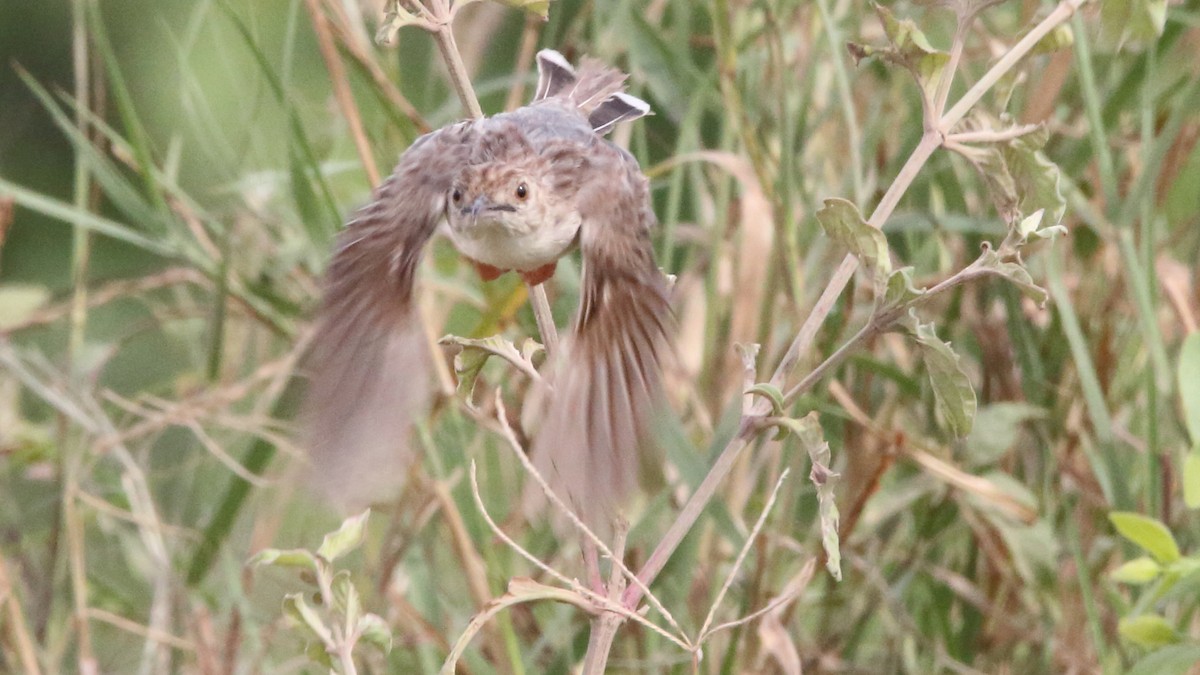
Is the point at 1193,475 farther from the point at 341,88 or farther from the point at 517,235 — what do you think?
the point at 341,88

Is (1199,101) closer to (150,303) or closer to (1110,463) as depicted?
(1110,463)

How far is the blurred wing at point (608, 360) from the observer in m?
0.85

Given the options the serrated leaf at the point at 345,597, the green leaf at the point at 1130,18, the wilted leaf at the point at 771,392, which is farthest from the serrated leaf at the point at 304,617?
the green leaf at the point at 1130,18

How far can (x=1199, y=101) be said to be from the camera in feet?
4.96

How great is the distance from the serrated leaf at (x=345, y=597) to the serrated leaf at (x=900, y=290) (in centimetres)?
37

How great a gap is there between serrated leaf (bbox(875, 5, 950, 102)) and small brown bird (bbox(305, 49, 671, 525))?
7.8 inches

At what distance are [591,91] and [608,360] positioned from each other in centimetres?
43

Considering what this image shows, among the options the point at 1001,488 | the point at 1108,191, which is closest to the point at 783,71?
the point at 1108,191

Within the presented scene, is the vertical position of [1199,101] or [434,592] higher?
[1199,101]

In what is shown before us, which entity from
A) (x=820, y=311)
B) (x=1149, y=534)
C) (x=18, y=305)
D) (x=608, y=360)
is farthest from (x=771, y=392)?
(x=18, y=305)

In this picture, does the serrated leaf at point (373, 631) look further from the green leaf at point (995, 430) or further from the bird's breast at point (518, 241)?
the green leaf at point (995, 430)

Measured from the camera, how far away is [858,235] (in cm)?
83

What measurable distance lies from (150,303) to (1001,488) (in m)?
1.14

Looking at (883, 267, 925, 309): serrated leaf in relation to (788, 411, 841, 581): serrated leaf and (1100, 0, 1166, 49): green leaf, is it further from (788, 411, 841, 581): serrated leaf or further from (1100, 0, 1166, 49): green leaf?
(1100, 0, 1166, 49): green leaf
